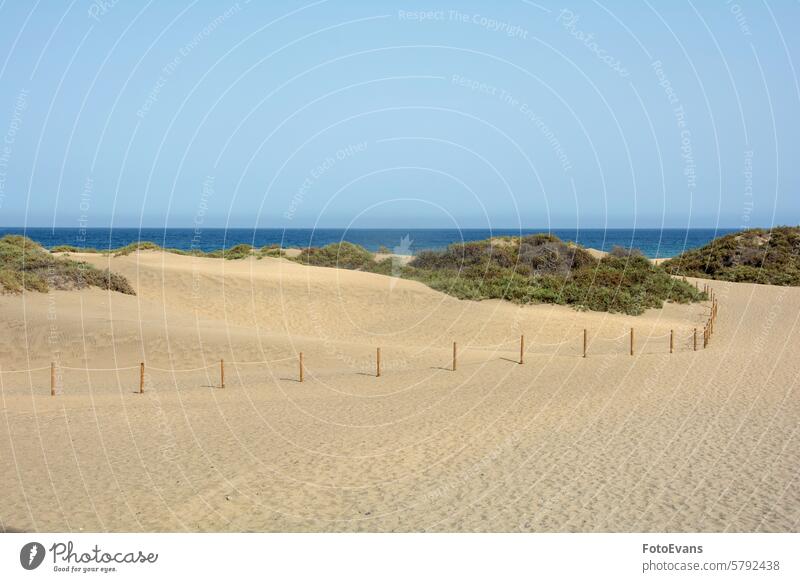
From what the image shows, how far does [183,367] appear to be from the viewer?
2292 centimetres

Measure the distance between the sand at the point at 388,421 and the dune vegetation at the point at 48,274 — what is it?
84cm

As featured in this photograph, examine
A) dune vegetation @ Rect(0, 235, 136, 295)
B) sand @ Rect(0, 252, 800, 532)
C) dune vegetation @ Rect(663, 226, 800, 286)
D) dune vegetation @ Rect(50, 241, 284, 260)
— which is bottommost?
sand @ Rect(0, 252, 800, 532)

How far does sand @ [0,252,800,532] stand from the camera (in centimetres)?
1064

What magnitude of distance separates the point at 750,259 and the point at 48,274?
47.0 meters

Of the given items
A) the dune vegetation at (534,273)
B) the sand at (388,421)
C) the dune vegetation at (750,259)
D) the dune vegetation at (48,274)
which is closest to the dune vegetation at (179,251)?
the dune vegetation at (534,273)

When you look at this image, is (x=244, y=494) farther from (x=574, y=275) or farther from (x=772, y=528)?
(x=574, y=275)

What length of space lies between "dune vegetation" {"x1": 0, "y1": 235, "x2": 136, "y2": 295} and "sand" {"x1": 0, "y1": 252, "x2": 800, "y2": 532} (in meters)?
0.84

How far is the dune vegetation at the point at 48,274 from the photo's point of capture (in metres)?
28.6

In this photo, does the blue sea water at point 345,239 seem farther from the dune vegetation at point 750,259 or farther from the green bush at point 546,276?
the green bush at point 546,276

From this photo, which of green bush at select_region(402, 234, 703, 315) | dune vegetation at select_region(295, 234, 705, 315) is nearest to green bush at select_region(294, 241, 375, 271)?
dune vegetation at select_region(295, 234, 705, 315)

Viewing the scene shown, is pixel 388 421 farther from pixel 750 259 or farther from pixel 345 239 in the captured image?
pixel 345 239

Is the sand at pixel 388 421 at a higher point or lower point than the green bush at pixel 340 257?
lower

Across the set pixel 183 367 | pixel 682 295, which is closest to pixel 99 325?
pixel 183 367

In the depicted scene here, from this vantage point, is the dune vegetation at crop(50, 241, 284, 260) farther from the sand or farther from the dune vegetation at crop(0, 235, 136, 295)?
the sand
